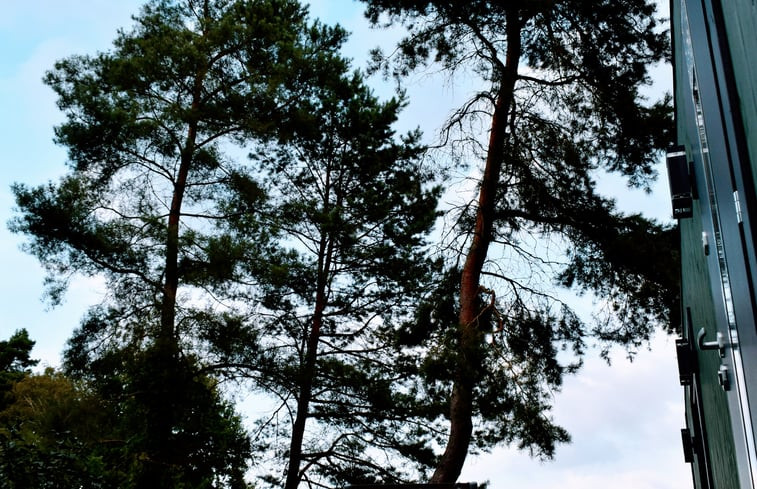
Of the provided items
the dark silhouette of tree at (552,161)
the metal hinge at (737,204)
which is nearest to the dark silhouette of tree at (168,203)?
the dark silhouette of tree at (552,161)

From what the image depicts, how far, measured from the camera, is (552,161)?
895cm

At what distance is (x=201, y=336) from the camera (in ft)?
33.9

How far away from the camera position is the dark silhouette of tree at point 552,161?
853cm

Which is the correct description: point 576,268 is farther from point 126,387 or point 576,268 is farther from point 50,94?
point 50,94

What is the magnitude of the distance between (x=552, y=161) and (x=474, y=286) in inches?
84.0

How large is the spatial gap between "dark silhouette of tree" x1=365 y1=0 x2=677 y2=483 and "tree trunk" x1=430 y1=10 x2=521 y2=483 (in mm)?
28

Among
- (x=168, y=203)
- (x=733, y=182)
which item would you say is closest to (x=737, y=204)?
(x=733, y=182)

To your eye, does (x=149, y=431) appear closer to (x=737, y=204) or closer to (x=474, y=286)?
(x=474, y=286)

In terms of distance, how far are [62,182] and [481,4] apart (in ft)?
22.8

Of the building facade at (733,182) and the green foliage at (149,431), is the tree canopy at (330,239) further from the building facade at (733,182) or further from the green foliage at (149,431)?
the building facade at (733,182)

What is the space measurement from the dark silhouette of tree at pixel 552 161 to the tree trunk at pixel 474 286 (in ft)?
0.09

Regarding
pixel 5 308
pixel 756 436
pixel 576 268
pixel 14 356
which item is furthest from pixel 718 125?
pixel 14 356

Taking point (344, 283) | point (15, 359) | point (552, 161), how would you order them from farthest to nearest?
point (15, 359)
point (344, 283)
point (552, 161)

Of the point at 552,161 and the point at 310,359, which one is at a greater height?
the point at 552,161
